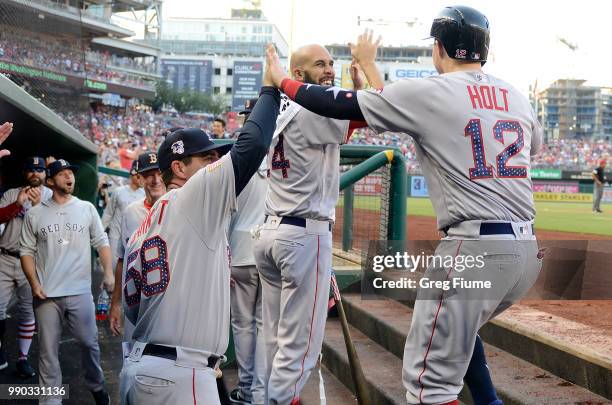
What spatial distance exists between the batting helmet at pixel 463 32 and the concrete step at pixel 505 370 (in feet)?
5.06

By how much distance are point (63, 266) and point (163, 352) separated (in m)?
3.08

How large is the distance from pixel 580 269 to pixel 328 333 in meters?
2.87

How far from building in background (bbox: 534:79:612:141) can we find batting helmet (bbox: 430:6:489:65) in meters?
58.4

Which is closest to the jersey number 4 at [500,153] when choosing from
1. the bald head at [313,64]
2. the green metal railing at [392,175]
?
the bald head at [313,64]

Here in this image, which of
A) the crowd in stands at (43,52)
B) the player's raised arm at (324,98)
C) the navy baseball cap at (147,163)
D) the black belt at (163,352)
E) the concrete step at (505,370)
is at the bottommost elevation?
the concrete step at (505,370)

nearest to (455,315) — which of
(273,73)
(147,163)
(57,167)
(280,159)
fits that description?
(273,73)

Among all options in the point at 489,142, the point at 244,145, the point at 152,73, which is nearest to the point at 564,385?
the point at 489,142

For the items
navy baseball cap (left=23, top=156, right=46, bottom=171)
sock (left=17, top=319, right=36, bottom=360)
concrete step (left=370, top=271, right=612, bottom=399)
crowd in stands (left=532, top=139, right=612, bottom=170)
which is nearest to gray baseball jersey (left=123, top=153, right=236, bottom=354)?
concrete step (left=370, top=271, right=612, bottom=399)

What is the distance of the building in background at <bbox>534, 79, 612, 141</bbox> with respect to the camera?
61.5m

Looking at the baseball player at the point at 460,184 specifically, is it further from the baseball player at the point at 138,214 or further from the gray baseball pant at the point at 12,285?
the gray baseball pant at the point at 12,285

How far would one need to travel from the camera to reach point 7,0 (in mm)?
5359

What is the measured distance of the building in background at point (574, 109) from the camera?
202 feet

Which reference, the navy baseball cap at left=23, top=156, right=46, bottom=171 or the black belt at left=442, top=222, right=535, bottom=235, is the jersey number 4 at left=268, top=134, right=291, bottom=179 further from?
the navy baseball cap at left=23, top=156, right=46, bottom=171

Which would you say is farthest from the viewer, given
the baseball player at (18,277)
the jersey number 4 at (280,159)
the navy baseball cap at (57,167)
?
the baseball player at (18,277)
